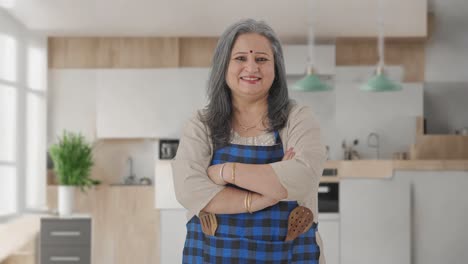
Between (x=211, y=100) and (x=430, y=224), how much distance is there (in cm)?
388

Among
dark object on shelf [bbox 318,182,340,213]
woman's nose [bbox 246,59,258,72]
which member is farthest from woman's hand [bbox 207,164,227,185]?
dark object on shelf [bbox 318,182,340,213]

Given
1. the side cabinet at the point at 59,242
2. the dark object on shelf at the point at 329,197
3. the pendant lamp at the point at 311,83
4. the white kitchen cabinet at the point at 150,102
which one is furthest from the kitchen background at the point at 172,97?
the dark object on shelf at the point at 329,197

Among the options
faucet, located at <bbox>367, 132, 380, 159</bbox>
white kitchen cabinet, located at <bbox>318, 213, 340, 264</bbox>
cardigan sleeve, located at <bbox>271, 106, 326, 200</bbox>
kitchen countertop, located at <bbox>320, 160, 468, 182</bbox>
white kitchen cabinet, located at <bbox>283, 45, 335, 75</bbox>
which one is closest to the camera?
cardigan sleeve, located at <bbox>271, 106, 326, 200</bbox>

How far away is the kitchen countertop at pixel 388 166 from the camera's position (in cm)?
511

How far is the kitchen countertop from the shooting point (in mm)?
5113

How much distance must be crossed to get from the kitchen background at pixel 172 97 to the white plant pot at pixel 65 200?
20 centimetres

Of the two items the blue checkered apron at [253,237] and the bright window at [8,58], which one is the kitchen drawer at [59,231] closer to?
the bright window at [8,58]

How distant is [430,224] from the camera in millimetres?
5168

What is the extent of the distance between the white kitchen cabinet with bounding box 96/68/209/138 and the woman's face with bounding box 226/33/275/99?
4911mm

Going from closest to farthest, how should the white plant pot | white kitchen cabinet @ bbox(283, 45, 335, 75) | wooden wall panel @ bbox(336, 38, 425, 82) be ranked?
the white plant pot
white kitchen cabinet @ bbox(283, 45, 335, 75)
wooden wall panel @ bbox(336, 38, 425, 82)

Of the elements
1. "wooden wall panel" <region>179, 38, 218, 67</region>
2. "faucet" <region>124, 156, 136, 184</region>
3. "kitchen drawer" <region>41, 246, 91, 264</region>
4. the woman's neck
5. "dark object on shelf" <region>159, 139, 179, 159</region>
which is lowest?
"kitchen drawer" <region>41, 246, 91, 264</region>

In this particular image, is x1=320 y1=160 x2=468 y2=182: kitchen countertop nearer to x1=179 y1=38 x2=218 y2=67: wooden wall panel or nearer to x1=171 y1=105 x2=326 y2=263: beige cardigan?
x1=179 y1=38 x2=218 y2=67: wooden wall panel

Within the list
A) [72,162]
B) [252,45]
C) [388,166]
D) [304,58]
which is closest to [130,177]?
[72,162]

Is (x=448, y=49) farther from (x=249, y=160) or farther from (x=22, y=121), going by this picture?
(x=249, y=160)
